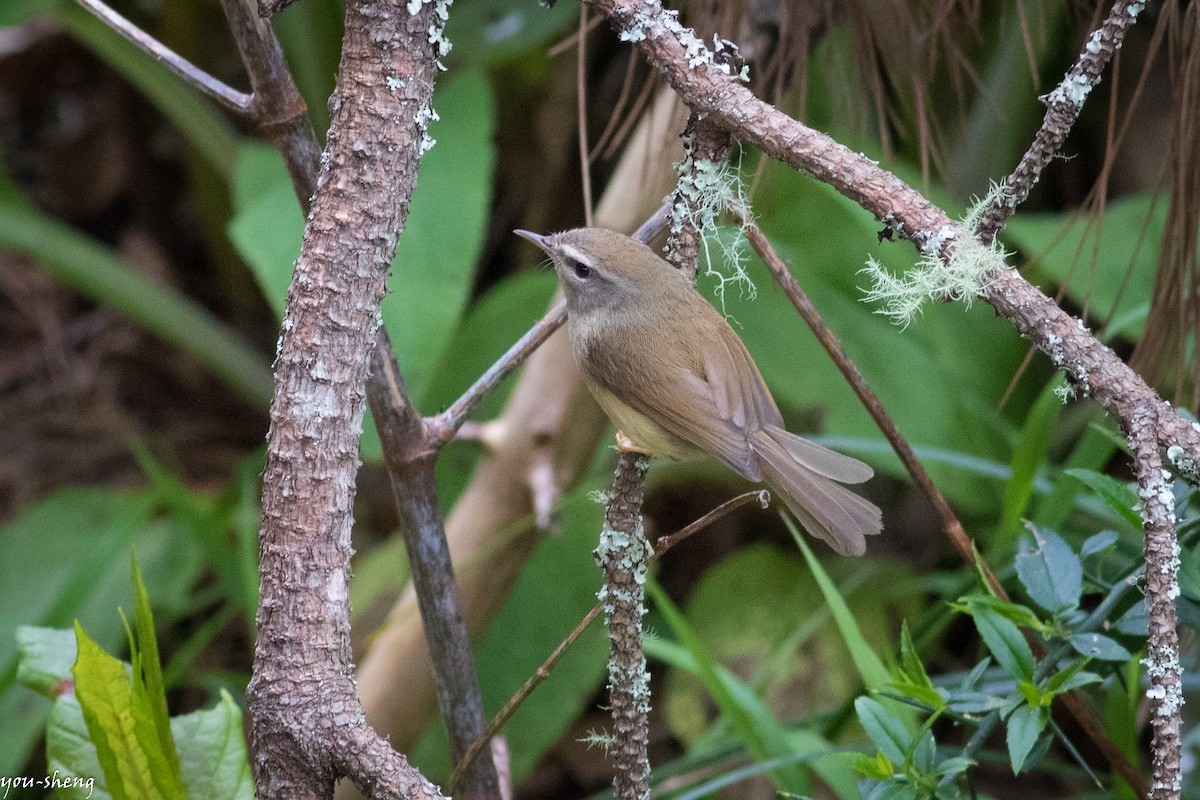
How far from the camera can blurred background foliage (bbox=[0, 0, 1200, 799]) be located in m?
1.84

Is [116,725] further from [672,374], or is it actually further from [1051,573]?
[1051,573]

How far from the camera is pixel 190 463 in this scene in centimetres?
301

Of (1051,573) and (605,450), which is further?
(605,450)

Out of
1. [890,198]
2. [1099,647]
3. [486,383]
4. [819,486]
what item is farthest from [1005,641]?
[486,383]

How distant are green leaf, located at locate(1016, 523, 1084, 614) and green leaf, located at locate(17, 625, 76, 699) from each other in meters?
1.00

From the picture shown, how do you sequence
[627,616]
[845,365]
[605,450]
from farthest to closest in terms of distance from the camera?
[605,450]
[845,365]
[627,616]

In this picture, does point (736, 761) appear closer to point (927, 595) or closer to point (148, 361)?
point (927, 595)

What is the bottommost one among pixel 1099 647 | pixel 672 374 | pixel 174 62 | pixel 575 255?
pixel 1099 647

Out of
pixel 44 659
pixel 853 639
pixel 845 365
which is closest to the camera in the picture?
pixel 845 365

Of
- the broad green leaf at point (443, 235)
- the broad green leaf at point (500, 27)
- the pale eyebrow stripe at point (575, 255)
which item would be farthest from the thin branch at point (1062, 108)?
the broad green leaf at point (500, 27)

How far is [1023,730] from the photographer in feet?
3.05

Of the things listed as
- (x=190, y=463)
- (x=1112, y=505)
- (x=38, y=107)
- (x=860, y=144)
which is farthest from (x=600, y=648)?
(x=38, y=107)

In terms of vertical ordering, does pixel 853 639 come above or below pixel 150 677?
below

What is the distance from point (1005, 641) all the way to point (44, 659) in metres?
1.00
